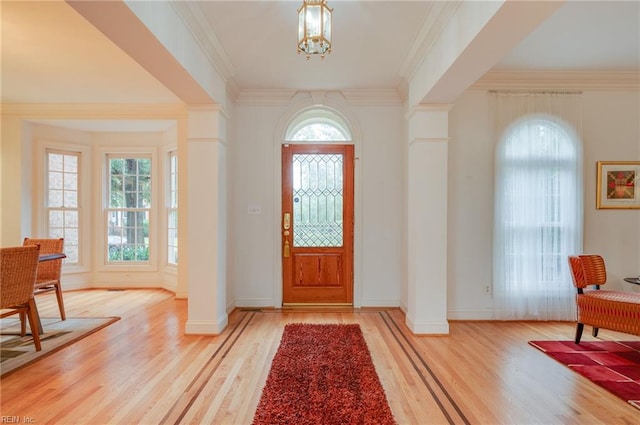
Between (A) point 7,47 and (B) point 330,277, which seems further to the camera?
(B) point 330,277

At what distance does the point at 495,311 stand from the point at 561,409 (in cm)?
185

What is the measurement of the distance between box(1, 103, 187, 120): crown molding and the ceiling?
1.25 feet

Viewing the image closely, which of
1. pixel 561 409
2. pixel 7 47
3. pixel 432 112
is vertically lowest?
pixel 561 409

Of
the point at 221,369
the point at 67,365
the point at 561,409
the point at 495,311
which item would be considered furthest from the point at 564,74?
the point at 67,365

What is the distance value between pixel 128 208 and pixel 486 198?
583 cm

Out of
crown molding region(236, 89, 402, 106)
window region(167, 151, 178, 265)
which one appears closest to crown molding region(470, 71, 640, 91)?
crown molding region(236, 89, 402, 106)

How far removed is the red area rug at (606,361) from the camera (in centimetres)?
242

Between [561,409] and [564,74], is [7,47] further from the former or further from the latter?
[564,74]

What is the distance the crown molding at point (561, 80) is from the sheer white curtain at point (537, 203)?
5.1 inches

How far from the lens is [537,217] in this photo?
389cm

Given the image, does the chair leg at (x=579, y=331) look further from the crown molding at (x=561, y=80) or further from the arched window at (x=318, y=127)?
the arched window at (x=318, y=127)

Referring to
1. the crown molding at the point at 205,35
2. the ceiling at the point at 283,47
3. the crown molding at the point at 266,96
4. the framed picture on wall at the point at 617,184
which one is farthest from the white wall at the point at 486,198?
the crown molding at the point at 205,35

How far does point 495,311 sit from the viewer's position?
395cm

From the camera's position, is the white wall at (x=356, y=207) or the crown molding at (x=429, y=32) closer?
the crown molding at (x=429, y=32)
